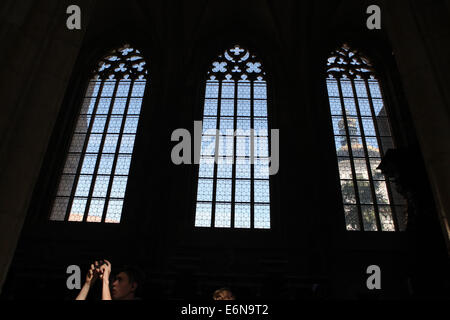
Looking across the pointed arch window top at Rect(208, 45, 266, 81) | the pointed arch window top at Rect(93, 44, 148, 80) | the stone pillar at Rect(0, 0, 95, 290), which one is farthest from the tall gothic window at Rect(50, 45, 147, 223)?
the stone pillar at Rect(0, 0, 95, 290)

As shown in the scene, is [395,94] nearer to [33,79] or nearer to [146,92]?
[146,92]

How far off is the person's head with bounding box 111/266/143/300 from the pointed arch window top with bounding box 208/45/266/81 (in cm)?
804

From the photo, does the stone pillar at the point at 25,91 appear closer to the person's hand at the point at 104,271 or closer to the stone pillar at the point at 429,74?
the person's hand at the point at 104,271

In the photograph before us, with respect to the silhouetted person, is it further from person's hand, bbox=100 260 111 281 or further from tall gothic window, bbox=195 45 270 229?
tall gothic window, bbox=195 45 270 229

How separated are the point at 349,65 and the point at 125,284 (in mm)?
9405

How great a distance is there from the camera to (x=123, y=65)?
10070 millimetres

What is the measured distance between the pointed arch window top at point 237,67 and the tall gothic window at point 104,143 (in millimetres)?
2096

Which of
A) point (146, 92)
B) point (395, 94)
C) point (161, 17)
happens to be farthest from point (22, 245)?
point (395, 94)

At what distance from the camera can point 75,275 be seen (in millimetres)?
6355

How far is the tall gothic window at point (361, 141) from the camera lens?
25.0 feet

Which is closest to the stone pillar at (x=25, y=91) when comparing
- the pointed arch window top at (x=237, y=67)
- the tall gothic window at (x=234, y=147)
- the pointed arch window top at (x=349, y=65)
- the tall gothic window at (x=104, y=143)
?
the tall gothic window at (x=104, y=143)

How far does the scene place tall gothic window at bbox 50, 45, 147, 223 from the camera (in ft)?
25.5
